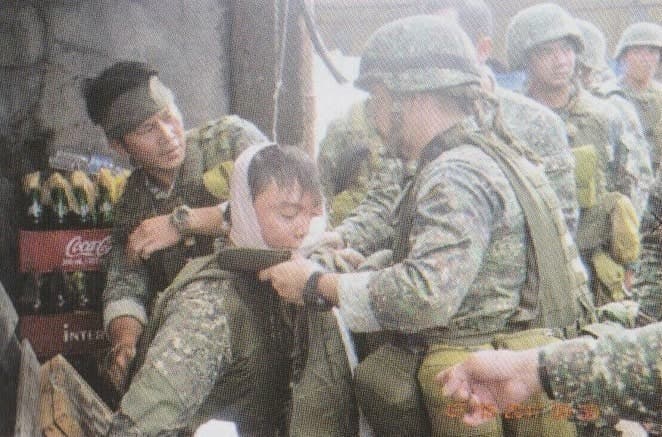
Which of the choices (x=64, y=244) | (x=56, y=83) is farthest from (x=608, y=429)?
(x=56, y=83)

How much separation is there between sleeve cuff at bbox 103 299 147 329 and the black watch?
117cm

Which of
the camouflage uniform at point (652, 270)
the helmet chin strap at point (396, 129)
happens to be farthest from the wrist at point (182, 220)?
the camouflage uniform at point (652, 270)

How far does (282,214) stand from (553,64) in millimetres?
2218

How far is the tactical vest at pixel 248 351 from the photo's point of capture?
212cm

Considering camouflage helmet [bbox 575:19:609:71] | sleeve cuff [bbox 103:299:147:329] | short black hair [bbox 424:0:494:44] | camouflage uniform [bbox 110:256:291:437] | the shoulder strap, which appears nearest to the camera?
camouflage uniform [bbox 110:256:291:437]

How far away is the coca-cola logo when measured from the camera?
139 inches

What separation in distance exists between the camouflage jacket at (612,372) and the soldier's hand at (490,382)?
5 cm

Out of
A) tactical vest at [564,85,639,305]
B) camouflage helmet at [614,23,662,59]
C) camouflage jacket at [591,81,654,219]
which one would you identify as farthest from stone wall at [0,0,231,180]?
camouflage helmet at [614,23,662,59]

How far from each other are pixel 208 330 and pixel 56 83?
2.39 meters

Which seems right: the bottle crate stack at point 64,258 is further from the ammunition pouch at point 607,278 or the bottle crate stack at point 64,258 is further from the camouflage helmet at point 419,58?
the ammunition pouch at point 607,278

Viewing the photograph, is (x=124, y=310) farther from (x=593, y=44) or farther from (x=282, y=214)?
(x=593, y=44)

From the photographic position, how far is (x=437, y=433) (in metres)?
2.04

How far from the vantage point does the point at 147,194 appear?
3.19 metres

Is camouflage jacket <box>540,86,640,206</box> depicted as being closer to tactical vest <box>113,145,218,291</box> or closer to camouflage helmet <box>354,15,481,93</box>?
camouflage helmet <box>354,15,481,93</box>
